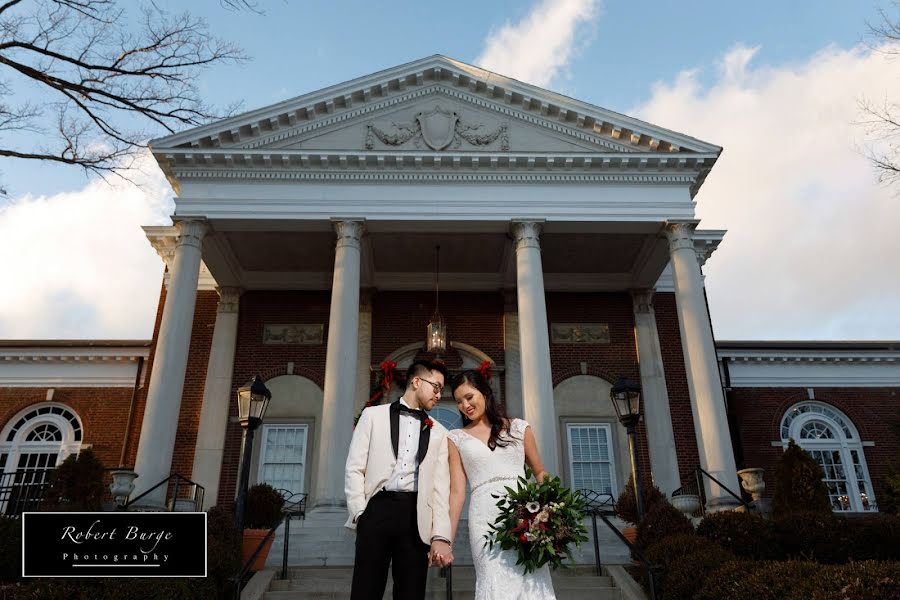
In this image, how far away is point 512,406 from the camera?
1983 cm

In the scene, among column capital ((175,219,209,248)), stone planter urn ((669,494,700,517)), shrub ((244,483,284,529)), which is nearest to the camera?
shrub ((244,483,284,529))

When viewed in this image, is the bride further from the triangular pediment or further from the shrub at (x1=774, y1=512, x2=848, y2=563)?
the triangular pediment

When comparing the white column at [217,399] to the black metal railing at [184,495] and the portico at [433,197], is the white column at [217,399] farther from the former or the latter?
the black metal railing at [184,495]

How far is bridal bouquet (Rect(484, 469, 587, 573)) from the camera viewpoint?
4.53 meters

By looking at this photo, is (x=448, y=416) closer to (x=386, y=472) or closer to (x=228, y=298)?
(x=228, y=298)

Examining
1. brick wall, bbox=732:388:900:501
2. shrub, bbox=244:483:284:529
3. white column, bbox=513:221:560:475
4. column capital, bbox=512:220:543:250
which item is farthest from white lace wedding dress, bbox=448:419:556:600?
brick wall, bbox=732:388:900:501

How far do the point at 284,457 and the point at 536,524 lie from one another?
1593cm

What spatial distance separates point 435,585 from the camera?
9680 millimetres

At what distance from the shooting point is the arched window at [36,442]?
68.0 feet

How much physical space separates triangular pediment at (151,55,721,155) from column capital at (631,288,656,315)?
508 centimetres

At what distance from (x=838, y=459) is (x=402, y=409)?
21.3 metres

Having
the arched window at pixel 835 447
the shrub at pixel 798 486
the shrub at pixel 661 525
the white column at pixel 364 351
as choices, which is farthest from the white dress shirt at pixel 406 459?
the arched window at pixel 835 447

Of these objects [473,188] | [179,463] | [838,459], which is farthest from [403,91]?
[838,459]

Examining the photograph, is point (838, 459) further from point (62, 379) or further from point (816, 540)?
point (62, 379)
